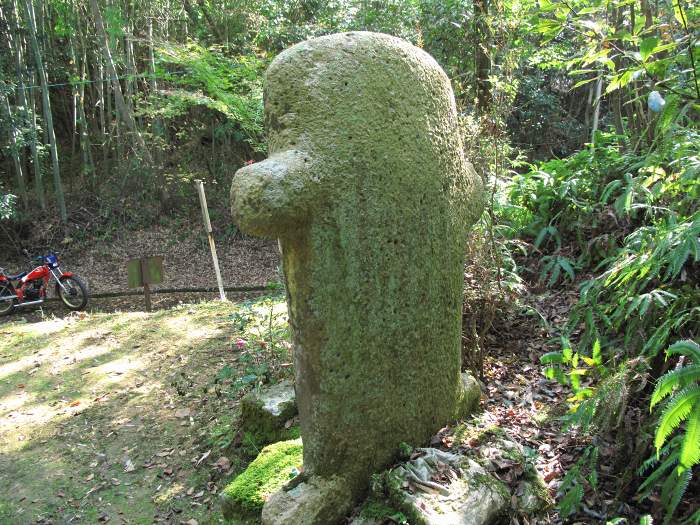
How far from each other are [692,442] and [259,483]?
75.2 inches

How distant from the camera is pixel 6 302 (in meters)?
10.0

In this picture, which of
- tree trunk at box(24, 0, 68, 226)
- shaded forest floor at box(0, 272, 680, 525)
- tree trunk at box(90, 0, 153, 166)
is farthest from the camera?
tree trunk at box(24, 0, 68, 226)

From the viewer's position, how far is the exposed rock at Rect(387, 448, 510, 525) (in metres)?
2.10

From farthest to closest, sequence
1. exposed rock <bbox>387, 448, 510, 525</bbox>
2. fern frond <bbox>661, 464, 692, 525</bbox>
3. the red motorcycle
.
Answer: the red motorcycle < exposed rock <bbox>387, 448, 510, 525</bbox> < fern frond <bbox>661, 464, 692, 525</bbox>

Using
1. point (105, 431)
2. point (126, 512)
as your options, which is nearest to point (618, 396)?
point (126, 512)

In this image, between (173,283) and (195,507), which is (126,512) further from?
(173,283)

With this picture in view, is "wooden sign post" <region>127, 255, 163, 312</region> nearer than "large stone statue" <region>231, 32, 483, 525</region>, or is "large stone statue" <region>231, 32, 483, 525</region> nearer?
"large stone statue" <region>231, 32, 483, 525</region>

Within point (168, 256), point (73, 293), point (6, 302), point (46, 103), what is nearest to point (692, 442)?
point (73, 293)

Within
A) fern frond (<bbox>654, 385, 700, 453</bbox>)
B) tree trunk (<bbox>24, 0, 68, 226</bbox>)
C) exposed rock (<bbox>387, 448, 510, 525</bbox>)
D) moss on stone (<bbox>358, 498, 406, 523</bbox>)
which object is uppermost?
tree trunk (<bbox>24, 0, 68, 226</bbox>)

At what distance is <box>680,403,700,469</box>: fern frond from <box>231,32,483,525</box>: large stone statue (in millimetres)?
1107

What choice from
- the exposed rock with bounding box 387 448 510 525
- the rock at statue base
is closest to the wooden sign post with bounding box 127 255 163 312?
the rock at statue base

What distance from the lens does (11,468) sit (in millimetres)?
3867

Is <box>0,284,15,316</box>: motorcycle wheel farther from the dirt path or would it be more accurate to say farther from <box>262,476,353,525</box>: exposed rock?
<box>262,476,353,525</box>: exposed rock

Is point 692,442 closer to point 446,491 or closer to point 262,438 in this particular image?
point 446,491
